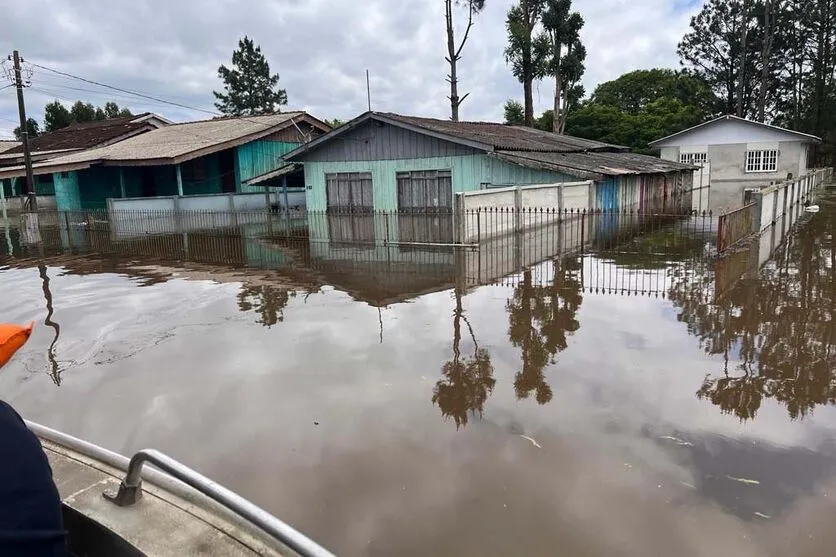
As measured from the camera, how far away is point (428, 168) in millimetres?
21188

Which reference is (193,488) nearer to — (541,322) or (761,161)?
(541,322)

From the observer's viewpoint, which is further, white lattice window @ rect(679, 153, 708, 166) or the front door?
white lattice window @ rect(679, 153, 708, 166)

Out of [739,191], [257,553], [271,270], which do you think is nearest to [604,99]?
[739,191]

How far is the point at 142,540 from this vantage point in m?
2.81

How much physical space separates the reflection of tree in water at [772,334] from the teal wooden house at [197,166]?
19.2 meters

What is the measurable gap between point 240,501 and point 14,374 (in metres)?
5.75

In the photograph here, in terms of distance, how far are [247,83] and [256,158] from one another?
1396 inches

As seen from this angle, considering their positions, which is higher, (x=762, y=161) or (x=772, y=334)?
(x=762, y=161)

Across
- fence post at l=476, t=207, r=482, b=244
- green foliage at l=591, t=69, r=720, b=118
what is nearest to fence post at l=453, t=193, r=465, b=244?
fence post at l=476, t=207, r=482, b=244

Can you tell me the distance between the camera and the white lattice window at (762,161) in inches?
1544

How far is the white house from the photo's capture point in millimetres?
38344

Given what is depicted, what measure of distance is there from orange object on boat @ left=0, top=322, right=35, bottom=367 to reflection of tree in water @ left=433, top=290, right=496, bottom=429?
3.54 meters

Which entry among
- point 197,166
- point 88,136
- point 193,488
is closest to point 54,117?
point 88,136

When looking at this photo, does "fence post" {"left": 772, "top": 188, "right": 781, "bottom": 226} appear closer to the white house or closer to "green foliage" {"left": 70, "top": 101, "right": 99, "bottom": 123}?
the white house
